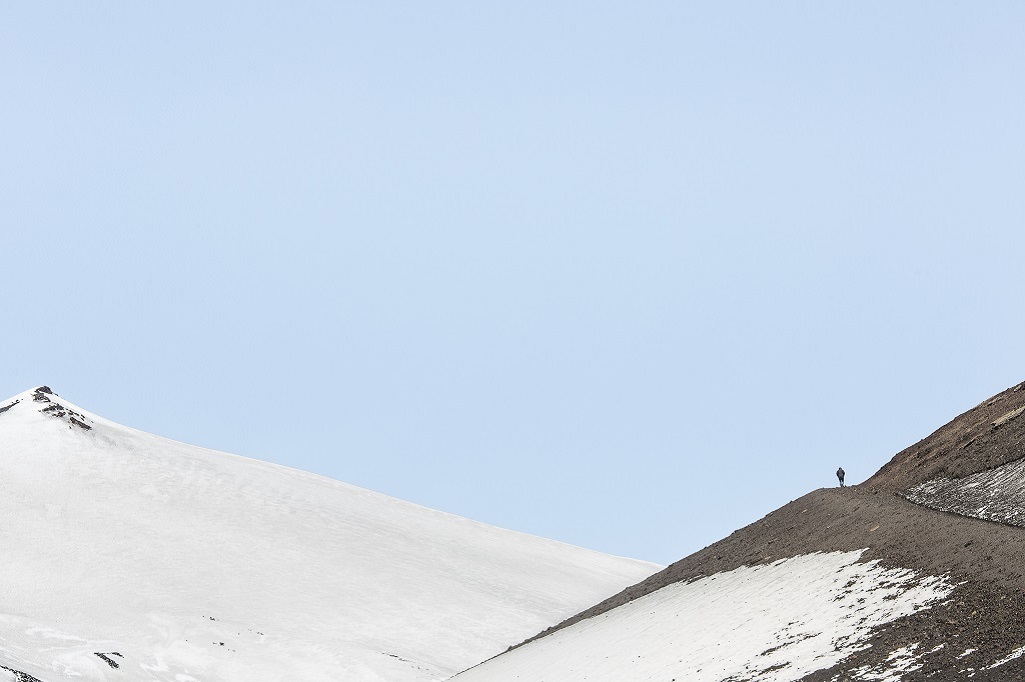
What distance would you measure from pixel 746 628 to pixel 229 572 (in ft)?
101

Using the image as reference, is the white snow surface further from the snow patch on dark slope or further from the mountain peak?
the mountain peak

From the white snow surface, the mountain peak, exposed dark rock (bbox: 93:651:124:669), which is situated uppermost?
the mountain peak

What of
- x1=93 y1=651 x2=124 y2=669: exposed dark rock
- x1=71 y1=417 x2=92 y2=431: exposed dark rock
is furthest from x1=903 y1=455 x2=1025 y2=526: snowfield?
x1=71 y1=417 x2=92 y2=431: exposed dark rock

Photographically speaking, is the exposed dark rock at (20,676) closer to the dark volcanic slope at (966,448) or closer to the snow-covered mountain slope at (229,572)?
the snow-covered mountain slope at (229,572)

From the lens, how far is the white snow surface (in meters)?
23.7

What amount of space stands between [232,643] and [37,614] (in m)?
7.27

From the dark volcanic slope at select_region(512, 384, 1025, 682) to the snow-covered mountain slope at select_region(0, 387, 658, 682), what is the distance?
27.2 feet

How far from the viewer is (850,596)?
87.7 ft

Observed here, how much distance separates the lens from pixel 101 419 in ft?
249

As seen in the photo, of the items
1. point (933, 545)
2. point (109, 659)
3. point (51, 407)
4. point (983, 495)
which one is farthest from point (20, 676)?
point (51, 407)

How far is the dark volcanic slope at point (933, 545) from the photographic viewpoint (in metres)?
19.9

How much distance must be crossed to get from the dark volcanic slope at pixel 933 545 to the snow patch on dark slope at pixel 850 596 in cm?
5

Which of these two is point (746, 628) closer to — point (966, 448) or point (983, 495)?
point (983, 495)

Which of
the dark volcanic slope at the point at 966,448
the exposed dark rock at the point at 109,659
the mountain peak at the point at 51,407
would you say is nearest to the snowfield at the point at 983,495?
the dark volcanic slope at the point at 966,448
